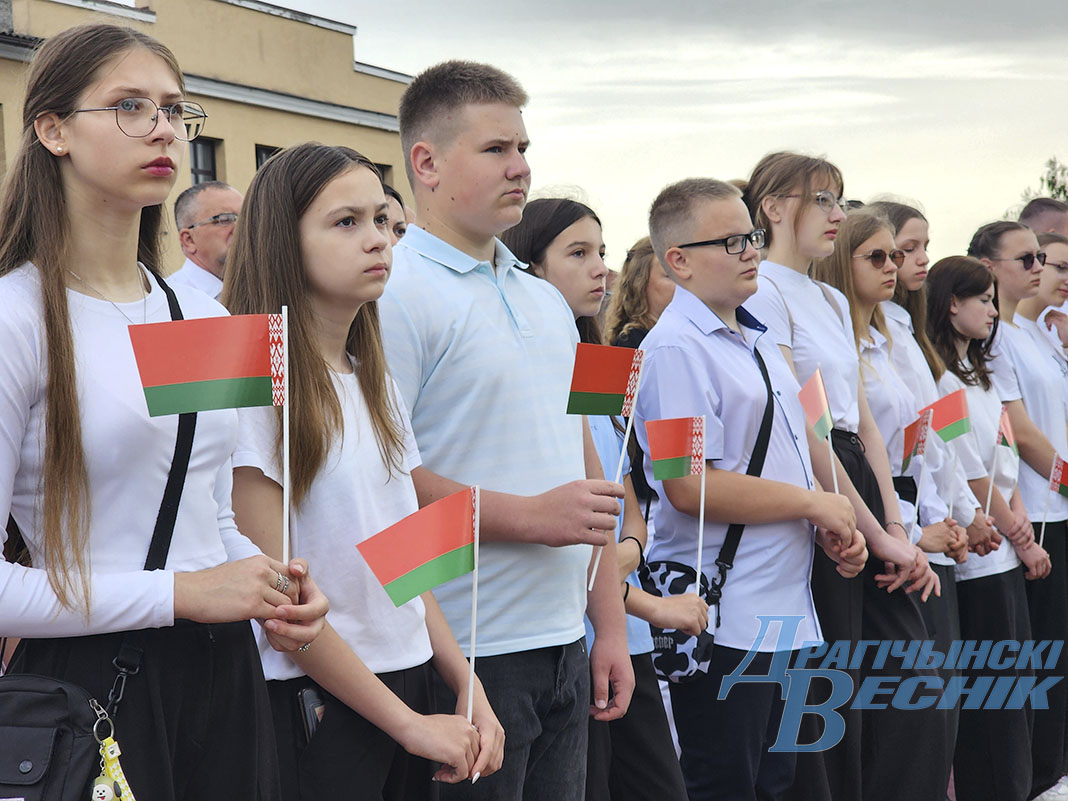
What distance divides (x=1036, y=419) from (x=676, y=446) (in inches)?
146

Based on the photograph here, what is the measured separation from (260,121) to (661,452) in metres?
21.1

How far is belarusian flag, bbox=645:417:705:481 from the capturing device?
374 centimetres

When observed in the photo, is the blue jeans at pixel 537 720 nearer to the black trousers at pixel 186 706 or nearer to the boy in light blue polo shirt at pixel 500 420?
the boy in light blue polo shirt at pixel 500 420

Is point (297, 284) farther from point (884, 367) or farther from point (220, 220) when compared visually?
point (220, 220)

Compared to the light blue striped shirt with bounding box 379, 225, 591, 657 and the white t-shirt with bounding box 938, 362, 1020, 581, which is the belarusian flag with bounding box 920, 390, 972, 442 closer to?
the white t-shirt with bounding box 938, 362, 1020, 581

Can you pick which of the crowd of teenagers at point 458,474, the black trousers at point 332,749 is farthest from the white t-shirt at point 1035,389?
the black trousers at point 332,749

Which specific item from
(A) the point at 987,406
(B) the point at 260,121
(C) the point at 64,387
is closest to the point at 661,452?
(C) the point at 64,387

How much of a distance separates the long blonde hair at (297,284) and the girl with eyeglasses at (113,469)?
286mm

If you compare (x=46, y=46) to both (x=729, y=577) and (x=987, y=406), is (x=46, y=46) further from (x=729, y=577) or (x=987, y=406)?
(x=987, y=406)

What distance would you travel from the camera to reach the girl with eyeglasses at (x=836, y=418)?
452 cm

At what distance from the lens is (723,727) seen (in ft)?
12.8

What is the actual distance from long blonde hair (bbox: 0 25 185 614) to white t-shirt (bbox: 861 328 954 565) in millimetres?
3423

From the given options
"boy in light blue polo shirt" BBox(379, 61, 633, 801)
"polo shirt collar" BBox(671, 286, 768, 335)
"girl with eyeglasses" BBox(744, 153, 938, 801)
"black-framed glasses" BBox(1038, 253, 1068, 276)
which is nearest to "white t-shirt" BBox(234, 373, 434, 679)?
"boy in light blue polo shirt" BBox(379, 61, 633, 801)

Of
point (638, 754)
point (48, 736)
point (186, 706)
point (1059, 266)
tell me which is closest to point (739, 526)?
point (638, 754)
